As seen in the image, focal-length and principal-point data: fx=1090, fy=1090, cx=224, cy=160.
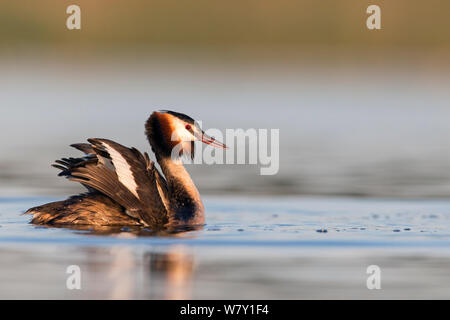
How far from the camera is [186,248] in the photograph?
1135cm

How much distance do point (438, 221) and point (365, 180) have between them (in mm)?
4097

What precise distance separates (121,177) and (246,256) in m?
2.04

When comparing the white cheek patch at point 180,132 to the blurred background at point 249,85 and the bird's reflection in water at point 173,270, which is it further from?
the blurred background at point 249,85

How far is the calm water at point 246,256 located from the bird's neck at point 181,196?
0.24 m

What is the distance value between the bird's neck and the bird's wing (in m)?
0.38

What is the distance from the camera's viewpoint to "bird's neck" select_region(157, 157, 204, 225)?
1299cm

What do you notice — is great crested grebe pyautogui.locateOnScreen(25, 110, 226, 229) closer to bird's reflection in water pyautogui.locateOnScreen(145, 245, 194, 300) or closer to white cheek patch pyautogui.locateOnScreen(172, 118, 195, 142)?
white cheek patch pyautogui.locateOnScreen(172, 118, 195, 142)

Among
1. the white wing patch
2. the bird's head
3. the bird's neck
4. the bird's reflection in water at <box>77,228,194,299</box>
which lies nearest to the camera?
the bird's reflection in water at <box>77,228,194,299</box>

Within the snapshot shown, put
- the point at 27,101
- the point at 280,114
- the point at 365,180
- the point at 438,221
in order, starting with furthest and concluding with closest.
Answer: the point at 27,101 → the point at 280,114 → the point at 365,180 → the point at 438,221

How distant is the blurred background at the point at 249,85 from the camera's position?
18797mm

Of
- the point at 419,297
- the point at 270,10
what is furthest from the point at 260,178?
the point at 270,10

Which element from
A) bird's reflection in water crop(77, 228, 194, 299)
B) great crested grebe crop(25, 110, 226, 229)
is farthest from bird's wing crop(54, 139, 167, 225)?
bird's reflection in water crop(77, 228, 194, 299)

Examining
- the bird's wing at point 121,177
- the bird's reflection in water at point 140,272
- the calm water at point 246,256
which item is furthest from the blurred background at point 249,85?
the bird's reflection in water at point 140,272
